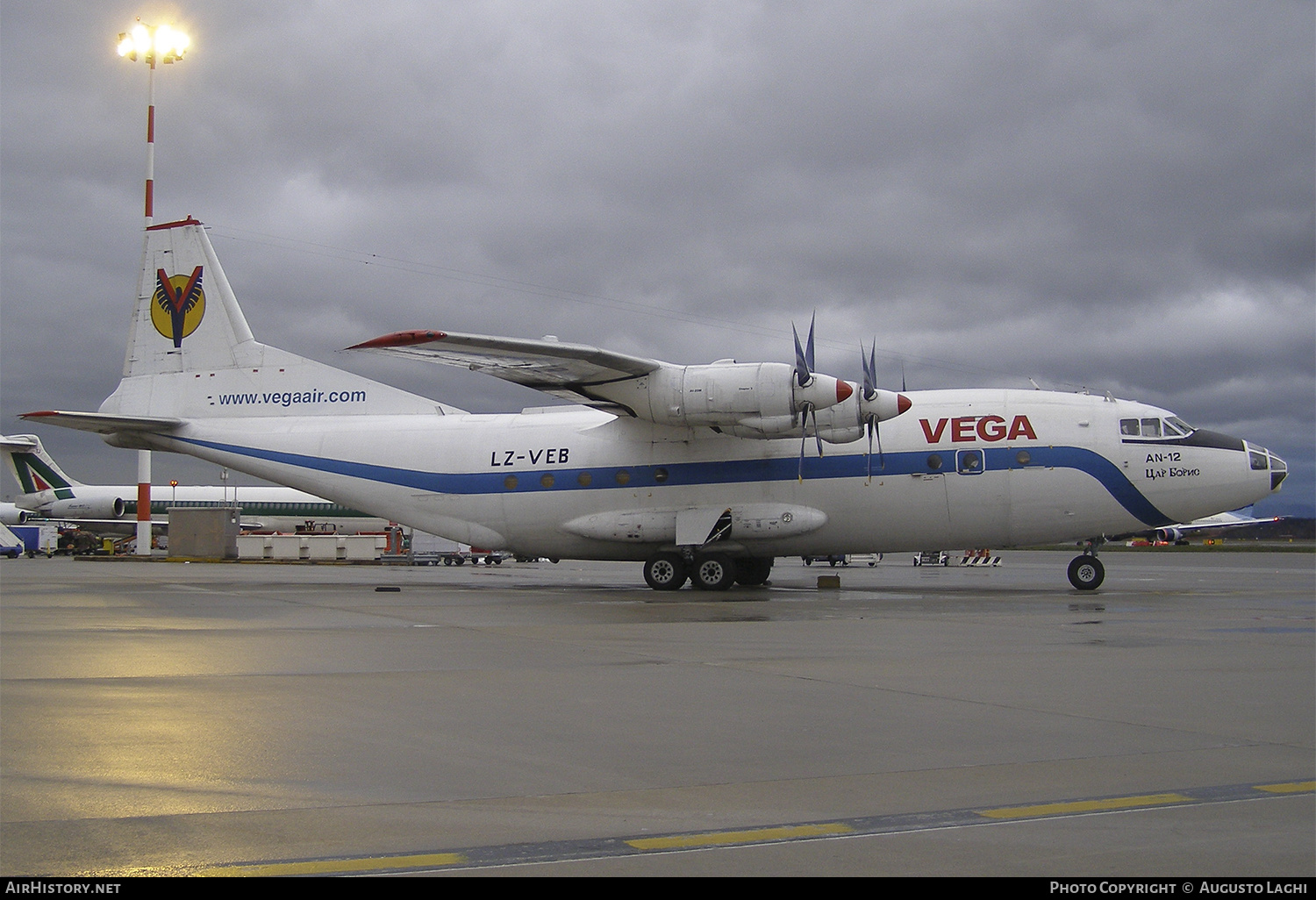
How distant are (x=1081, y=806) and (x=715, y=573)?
718 inches

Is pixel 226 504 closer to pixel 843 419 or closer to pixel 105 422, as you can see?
pixel 105 422

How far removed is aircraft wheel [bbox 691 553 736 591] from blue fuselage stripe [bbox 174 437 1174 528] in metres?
1.80

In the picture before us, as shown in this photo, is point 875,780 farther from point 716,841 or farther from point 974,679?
point 974,679

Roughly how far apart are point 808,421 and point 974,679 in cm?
1284

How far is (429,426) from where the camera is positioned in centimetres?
2630

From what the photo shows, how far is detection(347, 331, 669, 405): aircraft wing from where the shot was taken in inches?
810

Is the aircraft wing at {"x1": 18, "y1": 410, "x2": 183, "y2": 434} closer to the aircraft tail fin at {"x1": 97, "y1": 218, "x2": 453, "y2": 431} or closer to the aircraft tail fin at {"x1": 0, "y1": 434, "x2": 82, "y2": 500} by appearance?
the aircraft tail fin at {"x1": 97, "y1": 218, "x2": 453, "y2": 431}

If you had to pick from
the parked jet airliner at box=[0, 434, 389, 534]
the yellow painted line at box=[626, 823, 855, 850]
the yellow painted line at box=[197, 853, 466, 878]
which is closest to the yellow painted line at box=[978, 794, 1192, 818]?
the yellow painted line at box=[626, 823, 855, 850]

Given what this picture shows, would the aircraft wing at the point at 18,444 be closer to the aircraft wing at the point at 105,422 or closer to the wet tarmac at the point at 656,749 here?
the aircraft wing at the point at 105,422

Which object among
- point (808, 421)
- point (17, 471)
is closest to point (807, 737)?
point (808, 421)

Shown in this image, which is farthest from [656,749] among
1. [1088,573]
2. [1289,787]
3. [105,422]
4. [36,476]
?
[36,476]

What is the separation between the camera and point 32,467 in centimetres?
6450

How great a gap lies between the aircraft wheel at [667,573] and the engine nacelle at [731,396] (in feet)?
11.4

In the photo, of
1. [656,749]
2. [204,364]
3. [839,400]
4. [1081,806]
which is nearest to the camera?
[1081,806]
